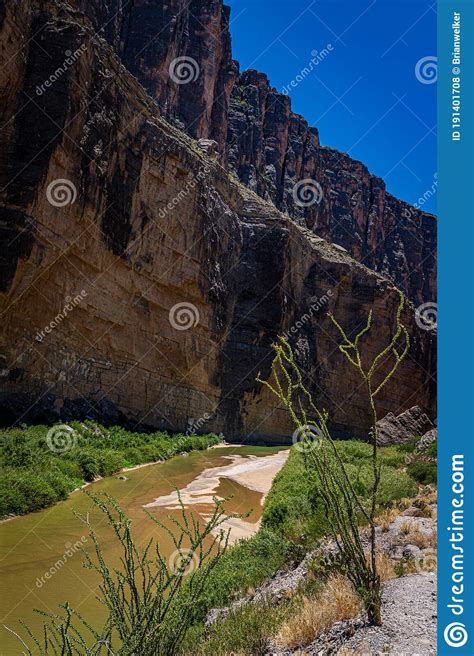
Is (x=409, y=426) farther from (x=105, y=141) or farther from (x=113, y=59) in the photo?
(x=113, y=59)

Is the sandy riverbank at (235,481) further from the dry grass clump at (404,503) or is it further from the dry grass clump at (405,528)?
the dry grass clump at (404,503)

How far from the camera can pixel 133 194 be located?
25922 mm

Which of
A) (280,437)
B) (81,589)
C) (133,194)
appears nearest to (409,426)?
(280,437)

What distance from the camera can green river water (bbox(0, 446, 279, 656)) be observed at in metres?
6.96

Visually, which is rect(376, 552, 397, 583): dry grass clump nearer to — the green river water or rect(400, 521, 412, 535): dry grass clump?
rect(400, 521, 412, 535): dry grass clump

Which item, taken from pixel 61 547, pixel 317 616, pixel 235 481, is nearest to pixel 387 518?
pixel 317 616

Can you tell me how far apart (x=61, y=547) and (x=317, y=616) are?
20.9 feet

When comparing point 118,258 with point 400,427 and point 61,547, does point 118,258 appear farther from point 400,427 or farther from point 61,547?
point 400,427

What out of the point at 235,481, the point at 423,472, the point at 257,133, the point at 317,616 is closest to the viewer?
the point at 317,616

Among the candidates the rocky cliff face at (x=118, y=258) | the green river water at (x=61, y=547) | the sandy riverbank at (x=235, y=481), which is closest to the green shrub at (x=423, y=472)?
the green river water at (x=61, y=547)

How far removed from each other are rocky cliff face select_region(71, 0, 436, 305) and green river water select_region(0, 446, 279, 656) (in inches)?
1403

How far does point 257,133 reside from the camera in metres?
77.1

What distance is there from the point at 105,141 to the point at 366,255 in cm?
8331

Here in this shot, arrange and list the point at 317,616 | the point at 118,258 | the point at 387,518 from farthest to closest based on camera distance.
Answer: the point at 118,258 < the point at 387,518 < the point at 317,616
